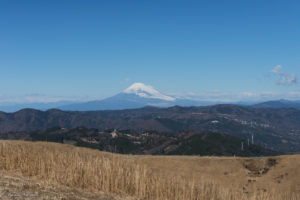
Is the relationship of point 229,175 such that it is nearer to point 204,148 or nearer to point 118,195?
point 118,195

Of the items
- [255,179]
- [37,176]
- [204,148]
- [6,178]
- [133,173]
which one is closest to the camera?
[6,178]

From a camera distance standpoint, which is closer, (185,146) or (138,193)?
(138,193)

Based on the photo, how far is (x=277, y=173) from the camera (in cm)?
4312

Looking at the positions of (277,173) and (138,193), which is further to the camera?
(277,173)

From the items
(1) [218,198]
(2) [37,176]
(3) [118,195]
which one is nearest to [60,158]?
(2) [37,176]

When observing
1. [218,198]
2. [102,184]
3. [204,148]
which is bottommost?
[204,148]

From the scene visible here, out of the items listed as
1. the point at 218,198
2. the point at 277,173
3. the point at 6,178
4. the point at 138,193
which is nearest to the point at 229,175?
the point at 277,173

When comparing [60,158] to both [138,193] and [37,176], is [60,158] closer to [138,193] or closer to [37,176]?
Answer: [37,176]

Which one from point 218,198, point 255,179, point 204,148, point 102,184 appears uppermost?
point 102,184

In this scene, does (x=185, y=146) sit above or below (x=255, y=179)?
below

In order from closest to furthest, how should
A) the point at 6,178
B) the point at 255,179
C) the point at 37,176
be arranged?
the point at 6,178 < the point at 37,176 < the point at 255,179

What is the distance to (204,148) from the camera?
175000 millimetres

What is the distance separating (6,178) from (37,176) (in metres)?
1.78

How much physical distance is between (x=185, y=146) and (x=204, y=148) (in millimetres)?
12060
